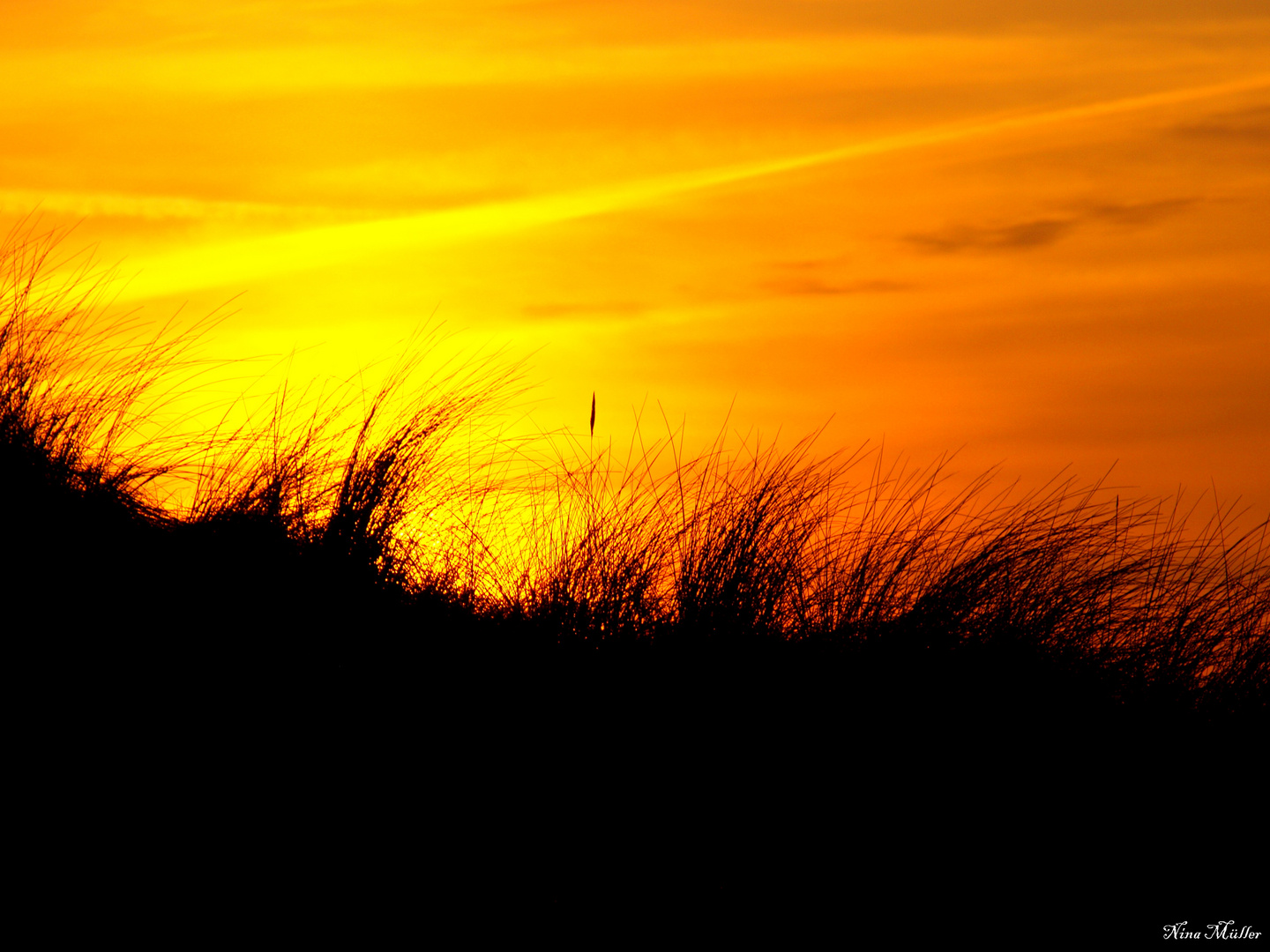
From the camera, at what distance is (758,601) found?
18.9 ft

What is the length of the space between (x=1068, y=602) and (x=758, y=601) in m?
1.68

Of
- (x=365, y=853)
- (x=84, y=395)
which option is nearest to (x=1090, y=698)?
(x=365, y=853)

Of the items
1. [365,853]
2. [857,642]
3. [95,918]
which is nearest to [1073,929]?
[857,642]

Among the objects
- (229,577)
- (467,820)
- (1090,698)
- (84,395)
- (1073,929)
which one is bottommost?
(1073,929)

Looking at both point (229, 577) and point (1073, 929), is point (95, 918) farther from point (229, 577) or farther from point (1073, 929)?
point (1073, 929)

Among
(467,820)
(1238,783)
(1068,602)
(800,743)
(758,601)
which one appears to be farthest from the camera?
(1068,602)

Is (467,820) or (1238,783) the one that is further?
(1238,783)

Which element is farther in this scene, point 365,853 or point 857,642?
point 857,642

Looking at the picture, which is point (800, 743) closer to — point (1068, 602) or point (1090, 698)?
point (1090, 698)

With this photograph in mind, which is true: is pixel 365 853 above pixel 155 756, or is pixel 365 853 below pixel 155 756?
below

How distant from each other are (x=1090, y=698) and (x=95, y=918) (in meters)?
4.15

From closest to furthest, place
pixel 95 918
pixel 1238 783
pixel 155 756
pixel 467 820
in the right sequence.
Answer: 1. pixel 95 918
2. pixel 155 756
3. pixel 467 820
4. pixel 1238 783

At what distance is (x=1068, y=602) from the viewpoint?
6.22m

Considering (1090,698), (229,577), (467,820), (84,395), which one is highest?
(84,395)
